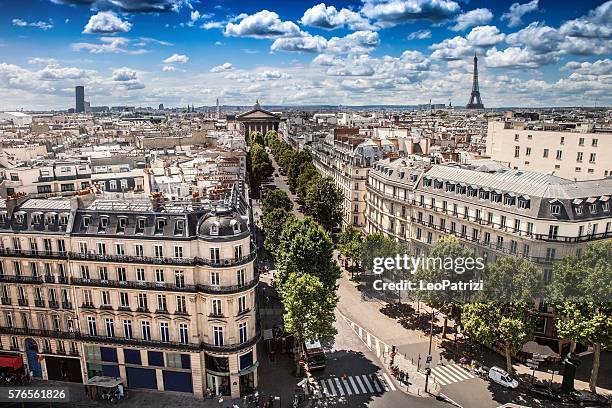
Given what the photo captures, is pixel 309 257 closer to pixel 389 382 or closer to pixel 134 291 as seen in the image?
pixel 389 382

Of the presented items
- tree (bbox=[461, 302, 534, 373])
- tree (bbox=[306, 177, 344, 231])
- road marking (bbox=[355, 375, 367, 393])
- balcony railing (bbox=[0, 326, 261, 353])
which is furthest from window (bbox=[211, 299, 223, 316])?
tree (bbox=[306, 177, 344, 231])

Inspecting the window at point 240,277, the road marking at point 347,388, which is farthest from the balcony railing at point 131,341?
the road marking at point 347,388

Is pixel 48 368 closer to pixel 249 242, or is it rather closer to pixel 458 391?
pixel 249 242

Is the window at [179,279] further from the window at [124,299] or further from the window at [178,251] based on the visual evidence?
the window at [124,299]

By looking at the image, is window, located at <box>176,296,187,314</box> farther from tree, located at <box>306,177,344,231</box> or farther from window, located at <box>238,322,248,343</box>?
tree, located at <box>306,177,344,231</box>

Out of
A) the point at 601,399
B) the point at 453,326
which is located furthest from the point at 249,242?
the point at 601,399

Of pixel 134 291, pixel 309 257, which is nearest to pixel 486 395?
pixel 309 257
